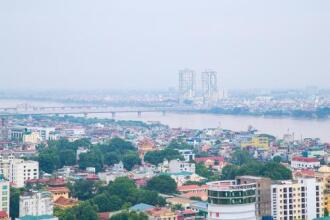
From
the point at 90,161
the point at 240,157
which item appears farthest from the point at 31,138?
the point at 240,157

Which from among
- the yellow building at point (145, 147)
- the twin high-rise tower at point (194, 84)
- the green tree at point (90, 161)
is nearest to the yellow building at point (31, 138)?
the yellow building at point (145, 147)

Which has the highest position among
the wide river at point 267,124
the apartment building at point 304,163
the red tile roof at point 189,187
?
the apartment building at point 304,163

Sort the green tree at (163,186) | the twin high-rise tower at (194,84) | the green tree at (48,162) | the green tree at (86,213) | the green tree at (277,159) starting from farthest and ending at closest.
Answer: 1. the twin high-rise tower at (194,84)
2. the green tree at (277,159)
3. the green tree at (48,162)
4. the green tree at (163,186)
5. the green tree at (86,213)

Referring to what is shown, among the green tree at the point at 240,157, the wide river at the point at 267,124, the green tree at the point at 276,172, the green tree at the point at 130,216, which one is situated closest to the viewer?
the green tree at the point at 130,216

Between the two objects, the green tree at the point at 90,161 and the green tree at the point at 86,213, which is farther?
the green tree at the point at 90,161

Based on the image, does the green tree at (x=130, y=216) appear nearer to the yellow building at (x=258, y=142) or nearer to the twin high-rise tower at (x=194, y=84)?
the yellow building at (x=258, y=142)

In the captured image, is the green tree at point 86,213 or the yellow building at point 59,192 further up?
the green tree at point 86,213

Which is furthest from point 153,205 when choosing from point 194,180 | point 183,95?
point 183,95
